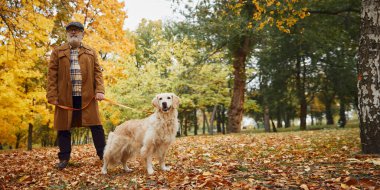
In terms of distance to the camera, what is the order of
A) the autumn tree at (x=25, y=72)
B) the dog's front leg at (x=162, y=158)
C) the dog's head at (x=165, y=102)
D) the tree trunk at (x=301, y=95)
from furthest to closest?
the tree trunk at (x=301, y=95)
the autumn tree at (x=25, y=72)
the dog's front leg at (x=162, y=158)
the dog's head at (x=165, y=102)

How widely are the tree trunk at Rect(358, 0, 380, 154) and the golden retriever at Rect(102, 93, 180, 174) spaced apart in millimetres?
3214

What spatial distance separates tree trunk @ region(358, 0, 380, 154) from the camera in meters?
5.21

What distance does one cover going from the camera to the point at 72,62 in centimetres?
548

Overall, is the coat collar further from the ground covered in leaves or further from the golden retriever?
the ground covered in leaves

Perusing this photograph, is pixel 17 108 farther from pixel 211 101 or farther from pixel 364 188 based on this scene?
pixel 211 101

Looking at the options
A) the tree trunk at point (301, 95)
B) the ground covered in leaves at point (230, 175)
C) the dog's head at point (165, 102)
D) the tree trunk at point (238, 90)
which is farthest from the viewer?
the tree trunk at point (301, 95)

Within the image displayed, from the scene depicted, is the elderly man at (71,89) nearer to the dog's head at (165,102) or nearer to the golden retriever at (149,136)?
the golden retriever at (149,136)

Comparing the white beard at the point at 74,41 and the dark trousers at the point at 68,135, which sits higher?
the white beard at the point at 74,41

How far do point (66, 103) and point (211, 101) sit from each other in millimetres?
16803

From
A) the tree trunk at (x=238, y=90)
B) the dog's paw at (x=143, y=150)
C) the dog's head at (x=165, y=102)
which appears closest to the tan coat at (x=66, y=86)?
the dog's paw at (x=143, y=150)

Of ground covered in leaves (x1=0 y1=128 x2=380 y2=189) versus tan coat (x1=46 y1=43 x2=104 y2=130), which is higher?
tan coat (x1=46 y1=43 x2=104 y2=130)

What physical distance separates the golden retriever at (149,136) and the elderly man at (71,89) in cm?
81

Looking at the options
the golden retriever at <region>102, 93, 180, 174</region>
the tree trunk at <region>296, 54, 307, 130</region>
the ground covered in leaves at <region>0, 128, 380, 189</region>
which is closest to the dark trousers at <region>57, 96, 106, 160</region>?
the ground covered in leaves at <region>0, 128, 380, 189</region>

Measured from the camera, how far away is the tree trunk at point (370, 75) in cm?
521
